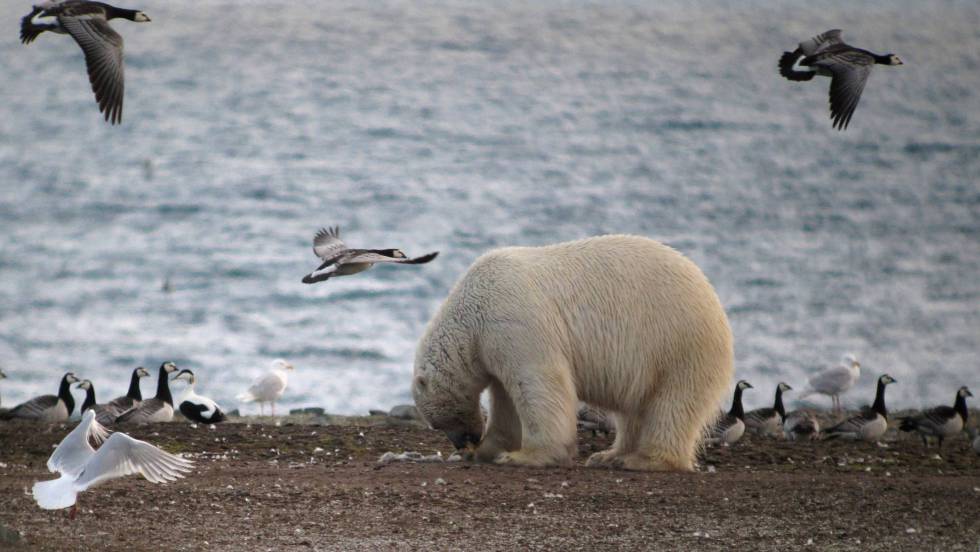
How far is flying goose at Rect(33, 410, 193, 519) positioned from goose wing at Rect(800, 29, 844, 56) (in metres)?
5.41

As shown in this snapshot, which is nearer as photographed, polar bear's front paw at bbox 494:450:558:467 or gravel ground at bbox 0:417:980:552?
gravel ground at bbox 0:417:980:552

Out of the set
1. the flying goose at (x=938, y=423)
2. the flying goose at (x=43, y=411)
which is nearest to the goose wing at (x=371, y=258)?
the flying goose at (x=43, y=411)

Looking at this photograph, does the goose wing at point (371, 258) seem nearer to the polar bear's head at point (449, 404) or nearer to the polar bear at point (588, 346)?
the polar bear at point (588, 346)

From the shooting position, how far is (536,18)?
5247cm

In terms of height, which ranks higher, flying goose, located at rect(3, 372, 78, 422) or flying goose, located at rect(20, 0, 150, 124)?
flying goose, located at rect(20, 0, 150, 124)

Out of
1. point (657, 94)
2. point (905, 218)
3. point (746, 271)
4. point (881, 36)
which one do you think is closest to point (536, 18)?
point (657, 94)

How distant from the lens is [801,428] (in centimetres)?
1187

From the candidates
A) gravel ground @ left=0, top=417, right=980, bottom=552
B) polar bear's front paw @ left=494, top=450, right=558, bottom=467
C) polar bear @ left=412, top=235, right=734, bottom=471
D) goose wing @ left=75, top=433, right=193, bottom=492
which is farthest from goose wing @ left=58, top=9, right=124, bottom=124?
polar bear's front paw @ left=494, top=450, right=558, bottom=467

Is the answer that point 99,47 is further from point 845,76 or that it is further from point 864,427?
point 864,427

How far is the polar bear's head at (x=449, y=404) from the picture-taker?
9438mm

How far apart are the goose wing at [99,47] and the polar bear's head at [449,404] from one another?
111 inches

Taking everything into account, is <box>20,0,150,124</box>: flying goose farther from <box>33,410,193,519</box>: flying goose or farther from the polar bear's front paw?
the polar bear's front paw

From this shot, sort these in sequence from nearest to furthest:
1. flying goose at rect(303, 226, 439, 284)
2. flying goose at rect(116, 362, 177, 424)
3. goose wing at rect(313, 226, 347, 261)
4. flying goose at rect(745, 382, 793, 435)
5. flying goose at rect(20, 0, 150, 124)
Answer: flying goose at rect(303, 226, 439, 284)
flying goose at rect(20, 0, 150, 124)
goose wing at rect(313, 226, 347, 261)
flying goose at rect(116, 362, 177, 424)
flying goose at rect(745, 382, 793, 435)

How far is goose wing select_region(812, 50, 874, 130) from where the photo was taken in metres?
9.18
